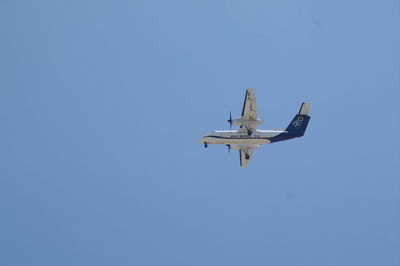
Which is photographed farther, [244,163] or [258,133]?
[244,163]

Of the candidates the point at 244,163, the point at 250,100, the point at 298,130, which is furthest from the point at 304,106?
the point at 244,163

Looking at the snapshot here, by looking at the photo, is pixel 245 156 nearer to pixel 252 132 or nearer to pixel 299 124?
pixel 252 132

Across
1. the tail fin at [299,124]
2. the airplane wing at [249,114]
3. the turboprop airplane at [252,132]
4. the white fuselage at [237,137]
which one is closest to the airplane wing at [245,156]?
the turboprop airplane at [252,132]

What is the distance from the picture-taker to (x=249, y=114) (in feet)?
206

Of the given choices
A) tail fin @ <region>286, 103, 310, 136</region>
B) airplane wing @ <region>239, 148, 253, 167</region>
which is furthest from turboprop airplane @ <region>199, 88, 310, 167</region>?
airplane wing @ <region>239, 148, 253, 167</region>

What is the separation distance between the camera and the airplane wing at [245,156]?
7156cm

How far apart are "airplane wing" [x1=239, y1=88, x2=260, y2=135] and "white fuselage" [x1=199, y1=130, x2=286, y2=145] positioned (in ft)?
2.22

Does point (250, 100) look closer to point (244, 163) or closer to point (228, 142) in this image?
point (228, 142)

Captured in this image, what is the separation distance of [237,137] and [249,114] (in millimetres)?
3514

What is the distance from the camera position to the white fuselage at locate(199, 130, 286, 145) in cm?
6425

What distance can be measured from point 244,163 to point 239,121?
11.7m

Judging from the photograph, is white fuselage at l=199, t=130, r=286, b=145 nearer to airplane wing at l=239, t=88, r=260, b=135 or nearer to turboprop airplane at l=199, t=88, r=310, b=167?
turboprop airplane at l=199, t=88, r=310, b=167

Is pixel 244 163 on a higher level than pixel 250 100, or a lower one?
lower

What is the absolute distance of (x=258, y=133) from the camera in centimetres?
6419
